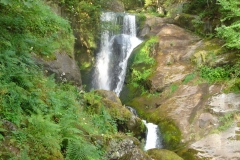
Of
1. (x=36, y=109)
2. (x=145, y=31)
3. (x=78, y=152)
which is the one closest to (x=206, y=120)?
(x=78, y=152)

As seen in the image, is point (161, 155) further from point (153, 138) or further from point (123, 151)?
point (123, 151)

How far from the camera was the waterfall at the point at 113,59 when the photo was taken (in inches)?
642

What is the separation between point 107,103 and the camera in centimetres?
922

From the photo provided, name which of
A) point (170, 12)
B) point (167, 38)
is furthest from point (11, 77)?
point (170, 12)

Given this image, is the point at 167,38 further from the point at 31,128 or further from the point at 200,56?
the point at 31,128

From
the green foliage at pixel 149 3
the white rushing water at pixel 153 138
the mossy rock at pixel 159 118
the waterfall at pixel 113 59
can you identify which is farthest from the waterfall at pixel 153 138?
the green foliage at pixel 149 3

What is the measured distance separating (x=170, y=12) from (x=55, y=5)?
14650mm

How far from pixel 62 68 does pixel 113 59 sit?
7.86m

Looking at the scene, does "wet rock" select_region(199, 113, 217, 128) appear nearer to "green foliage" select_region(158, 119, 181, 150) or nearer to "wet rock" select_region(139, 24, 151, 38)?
"green foliage" select_region(158, 119, 181, 150)

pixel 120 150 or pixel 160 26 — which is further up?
pixel 160 26

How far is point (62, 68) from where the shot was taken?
31.2 ft

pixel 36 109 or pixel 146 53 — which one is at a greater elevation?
pixel 36 109

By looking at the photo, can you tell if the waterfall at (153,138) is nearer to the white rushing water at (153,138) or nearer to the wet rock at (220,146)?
the white rushing water at (153,138)

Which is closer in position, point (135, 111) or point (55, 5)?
point (55, 5)
